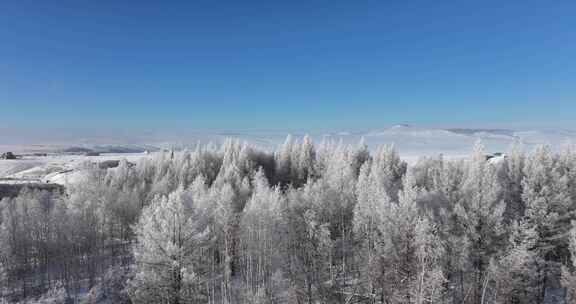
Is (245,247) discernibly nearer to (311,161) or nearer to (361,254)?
(361,254)

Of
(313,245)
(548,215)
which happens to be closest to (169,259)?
(313,245)

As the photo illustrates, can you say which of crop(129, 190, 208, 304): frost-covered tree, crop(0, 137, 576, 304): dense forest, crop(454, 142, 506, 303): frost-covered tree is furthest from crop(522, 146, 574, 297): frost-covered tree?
crop(129, 190, 208, 304): frost-covered tree

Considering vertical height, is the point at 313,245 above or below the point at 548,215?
below

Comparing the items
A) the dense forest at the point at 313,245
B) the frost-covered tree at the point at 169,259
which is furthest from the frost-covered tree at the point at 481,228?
the frost-covered tree at the point at 169,259

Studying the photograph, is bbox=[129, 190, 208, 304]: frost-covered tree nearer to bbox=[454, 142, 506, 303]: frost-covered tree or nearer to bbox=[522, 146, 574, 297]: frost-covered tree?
bbox=[454, 142, 506, 303]: frost-covered tree

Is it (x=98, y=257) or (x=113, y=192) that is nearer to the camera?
(x=98, y=257)

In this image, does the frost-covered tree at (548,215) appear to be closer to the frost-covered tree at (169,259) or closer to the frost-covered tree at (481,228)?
the frost-covered tree at (481,228)

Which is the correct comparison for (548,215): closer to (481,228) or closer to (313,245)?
(481,228)

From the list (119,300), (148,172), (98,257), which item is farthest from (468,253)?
(148,172)
